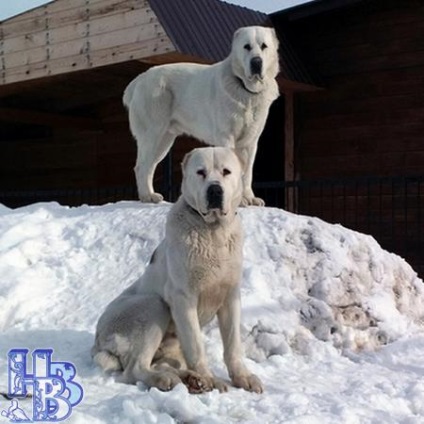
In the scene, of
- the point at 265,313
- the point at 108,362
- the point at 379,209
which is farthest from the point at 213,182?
the point at 379,209

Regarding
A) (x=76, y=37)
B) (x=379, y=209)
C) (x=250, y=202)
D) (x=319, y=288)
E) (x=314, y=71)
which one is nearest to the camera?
(x=319, y=288)

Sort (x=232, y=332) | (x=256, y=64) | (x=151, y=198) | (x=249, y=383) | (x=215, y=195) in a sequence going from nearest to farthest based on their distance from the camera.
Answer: (x=215, y=195), (x=249, y=383), (x=232, y=332), (x=256, y=64), (x=151, y=198)

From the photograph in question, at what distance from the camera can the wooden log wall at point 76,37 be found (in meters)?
9.20

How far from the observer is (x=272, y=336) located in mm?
5203

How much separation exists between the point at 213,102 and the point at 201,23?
3.39m

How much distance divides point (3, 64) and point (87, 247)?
17.9 ft

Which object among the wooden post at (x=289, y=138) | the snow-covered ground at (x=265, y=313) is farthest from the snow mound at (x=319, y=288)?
the wooden post at (x=289, y=138)

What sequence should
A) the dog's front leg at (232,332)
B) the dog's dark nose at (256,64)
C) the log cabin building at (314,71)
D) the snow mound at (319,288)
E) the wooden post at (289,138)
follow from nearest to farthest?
1. the dog's front leg at (232,332)
2. the snow mound at (319,288)
3. the dog's dark nose at (256,64)
4. the log cabin building at (314,71)
5. the wooden post at (289,138)

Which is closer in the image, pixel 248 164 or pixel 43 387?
pixel 43 387

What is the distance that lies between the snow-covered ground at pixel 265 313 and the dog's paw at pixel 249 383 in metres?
0.07

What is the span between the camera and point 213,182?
13.2 ft

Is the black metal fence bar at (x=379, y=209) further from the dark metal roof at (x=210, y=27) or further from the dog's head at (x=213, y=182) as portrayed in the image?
the dog's head at (x=213, y=182)

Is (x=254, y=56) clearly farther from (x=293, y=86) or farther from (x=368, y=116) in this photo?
(x=368, y=116)

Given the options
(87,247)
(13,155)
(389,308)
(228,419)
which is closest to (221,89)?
(87,247)
